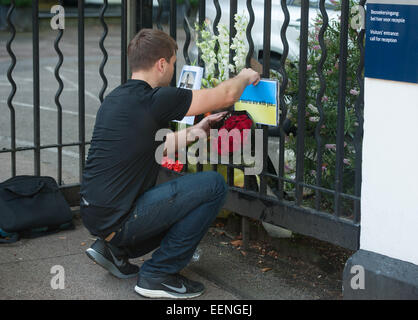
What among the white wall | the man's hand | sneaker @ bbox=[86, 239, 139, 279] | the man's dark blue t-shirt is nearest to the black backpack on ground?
sneaker @ bbox=[86, 239, 139, 279]

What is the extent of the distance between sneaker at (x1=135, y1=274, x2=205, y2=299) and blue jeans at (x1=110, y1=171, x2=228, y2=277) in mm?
36

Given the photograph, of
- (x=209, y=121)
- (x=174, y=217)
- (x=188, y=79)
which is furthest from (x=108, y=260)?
(x=188, y=79)

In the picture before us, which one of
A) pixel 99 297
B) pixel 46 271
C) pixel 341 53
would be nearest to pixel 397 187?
pixel 341 53

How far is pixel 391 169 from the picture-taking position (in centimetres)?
354

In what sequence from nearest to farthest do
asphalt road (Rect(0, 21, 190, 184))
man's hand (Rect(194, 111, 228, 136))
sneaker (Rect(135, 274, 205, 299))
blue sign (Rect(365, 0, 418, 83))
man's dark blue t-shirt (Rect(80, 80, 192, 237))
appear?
blue sign (Rect(365, 0, 418, 83)), man's dark blue t-shirt (Rect(80, 80, 192, 237)), sneaker (Rect(135, 274, 205, 299)), man's hand (Rect(194, 111, 228, 136)), asphalt road (Rect(0, 21, 190, 184))

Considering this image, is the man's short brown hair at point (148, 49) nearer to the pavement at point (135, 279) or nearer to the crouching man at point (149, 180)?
the crouching man at point (149, 180)

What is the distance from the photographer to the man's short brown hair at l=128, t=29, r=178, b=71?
385cm

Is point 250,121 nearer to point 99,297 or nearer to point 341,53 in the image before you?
point 341,53

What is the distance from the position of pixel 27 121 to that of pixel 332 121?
5.03m

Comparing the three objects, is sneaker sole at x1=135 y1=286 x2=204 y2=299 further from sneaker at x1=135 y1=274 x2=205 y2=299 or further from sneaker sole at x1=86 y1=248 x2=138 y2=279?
sneaker sole at x1=86 y1=248 x2=138 y2=279

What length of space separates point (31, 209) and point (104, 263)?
0.85 metres

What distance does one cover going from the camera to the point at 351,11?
13.8ft
